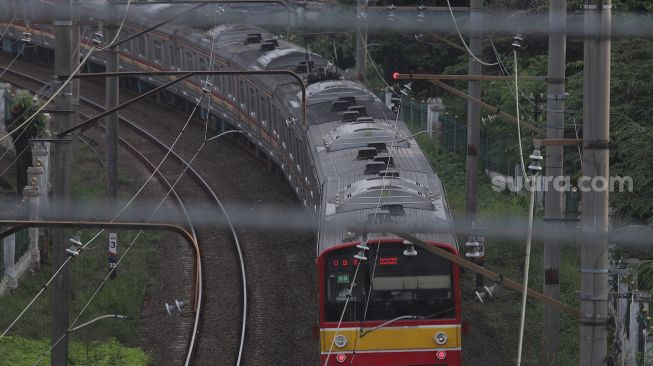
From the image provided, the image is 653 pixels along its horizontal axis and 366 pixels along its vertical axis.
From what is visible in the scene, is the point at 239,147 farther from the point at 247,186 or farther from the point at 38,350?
the point at 38,350

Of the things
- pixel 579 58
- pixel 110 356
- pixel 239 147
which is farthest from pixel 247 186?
pixel 110 356

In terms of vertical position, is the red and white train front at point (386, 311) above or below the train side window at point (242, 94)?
below

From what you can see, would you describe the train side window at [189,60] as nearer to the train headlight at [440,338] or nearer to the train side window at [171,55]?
the train side window at [171,55]

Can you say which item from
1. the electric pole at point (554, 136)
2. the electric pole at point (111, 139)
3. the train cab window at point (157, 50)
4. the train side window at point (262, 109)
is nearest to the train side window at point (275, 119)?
the train side window at point (262, 109)

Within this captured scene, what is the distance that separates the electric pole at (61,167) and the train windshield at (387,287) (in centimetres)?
291

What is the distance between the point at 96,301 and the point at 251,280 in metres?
2.88

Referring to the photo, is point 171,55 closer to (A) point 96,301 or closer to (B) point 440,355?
(A) point 96,301

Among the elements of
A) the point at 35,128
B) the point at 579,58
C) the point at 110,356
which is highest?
the point at 579,58

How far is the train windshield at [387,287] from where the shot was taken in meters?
13.6

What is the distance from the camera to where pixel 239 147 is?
97.2ft

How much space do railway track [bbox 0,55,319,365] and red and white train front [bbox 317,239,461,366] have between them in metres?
2.66

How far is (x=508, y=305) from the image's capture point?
18.4 m

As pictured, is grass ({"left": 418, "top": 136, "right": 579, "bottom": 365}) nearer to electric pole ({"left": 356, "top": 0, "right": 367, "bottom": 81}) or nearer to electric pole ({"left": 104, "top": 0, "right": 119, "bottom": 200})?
electric pole ({"left": 356, "top": 0, "right": 367, "bottom": 81})

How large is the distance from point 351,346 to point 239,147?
16455 mm
